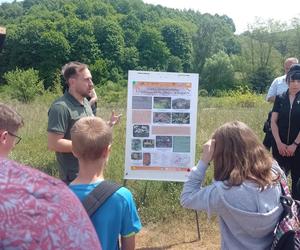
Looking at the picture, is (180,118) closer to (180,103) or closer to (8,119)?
(180,103)

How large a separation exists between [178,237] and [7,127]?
3.19 metres

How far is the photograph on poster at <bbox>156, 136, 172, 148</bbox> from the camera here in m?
5.11

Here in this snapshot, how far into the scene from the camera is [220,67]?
7594 centimetres

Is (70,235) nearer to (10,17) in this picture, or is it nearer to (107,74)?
(107,74)

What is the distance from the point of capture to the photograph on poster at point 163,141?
16.8 ft

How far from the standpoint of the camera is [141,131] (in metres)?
5.14

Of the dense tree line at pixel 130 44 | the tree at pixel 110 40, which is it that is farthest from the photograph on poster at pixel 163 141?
the tree at pixel 110 40

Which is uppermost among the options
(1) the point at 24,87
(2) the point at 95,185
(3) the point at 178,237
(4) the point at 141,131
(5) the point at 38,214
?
(5) the point at 38,214

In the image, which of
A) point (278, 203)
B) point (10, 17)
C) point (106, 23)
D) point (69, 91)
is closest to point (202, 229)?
point (69, 91)

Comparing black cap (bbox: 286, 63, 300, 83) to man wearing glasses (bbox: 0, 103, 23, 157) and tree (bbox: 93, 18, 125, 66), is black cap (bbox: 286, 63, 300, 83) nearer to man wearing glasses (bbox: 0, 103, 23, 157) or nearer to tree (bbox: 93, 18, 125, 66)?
man wearing glasses (bbox: 0, 103, 23, 157)

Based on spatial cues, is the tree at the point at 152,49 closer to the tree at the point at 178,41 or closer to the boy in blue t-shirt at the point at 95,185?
the tree at the point at 178,41

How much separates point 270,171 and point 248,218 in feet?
0.90

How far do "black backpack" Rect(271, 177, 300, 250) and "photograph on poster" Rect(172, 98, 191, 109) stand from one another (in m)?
2.74

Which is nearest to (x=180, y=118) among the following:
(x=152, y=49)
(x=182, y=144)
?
(x=182, y=144)
